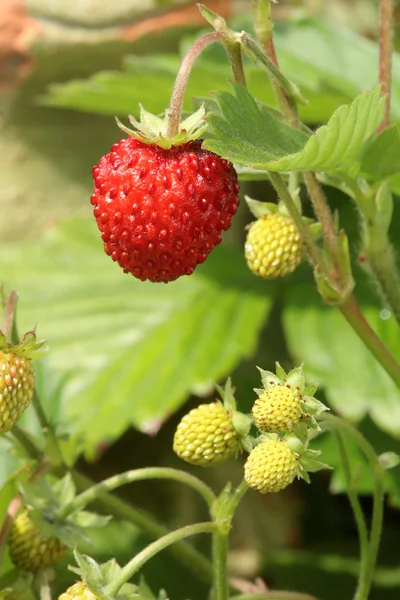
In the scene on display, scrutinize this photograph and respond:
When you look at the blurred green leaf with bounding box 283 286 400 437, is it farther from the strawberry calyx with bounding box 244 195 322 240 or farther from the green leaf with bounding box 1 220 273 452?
the strawberry calyx with bounding box 244 195 322 240

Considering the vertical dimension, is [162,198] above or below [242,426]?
above

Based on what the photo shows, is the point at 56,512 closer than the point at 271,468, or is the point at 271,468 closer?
the point at 271,468

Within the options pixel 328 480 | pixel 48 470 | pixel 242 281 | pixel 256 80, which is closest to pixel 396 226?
pixel 242 281

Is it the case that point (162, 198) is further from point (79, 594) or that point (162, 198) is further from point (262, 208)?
point (79, 594)

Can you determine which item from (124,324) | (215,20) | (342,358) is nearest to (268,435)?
(215,20)

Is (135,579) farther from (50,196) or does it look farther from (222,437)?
(50,196)

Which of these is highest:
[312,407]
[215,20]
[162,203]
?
[215,20]

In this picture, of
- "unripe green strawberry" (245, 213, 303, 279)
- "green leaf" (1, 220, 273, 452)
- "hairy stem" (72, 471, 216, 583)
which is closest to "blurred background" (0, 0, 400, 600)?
"green leaf" (1, 220, 273, 452)
